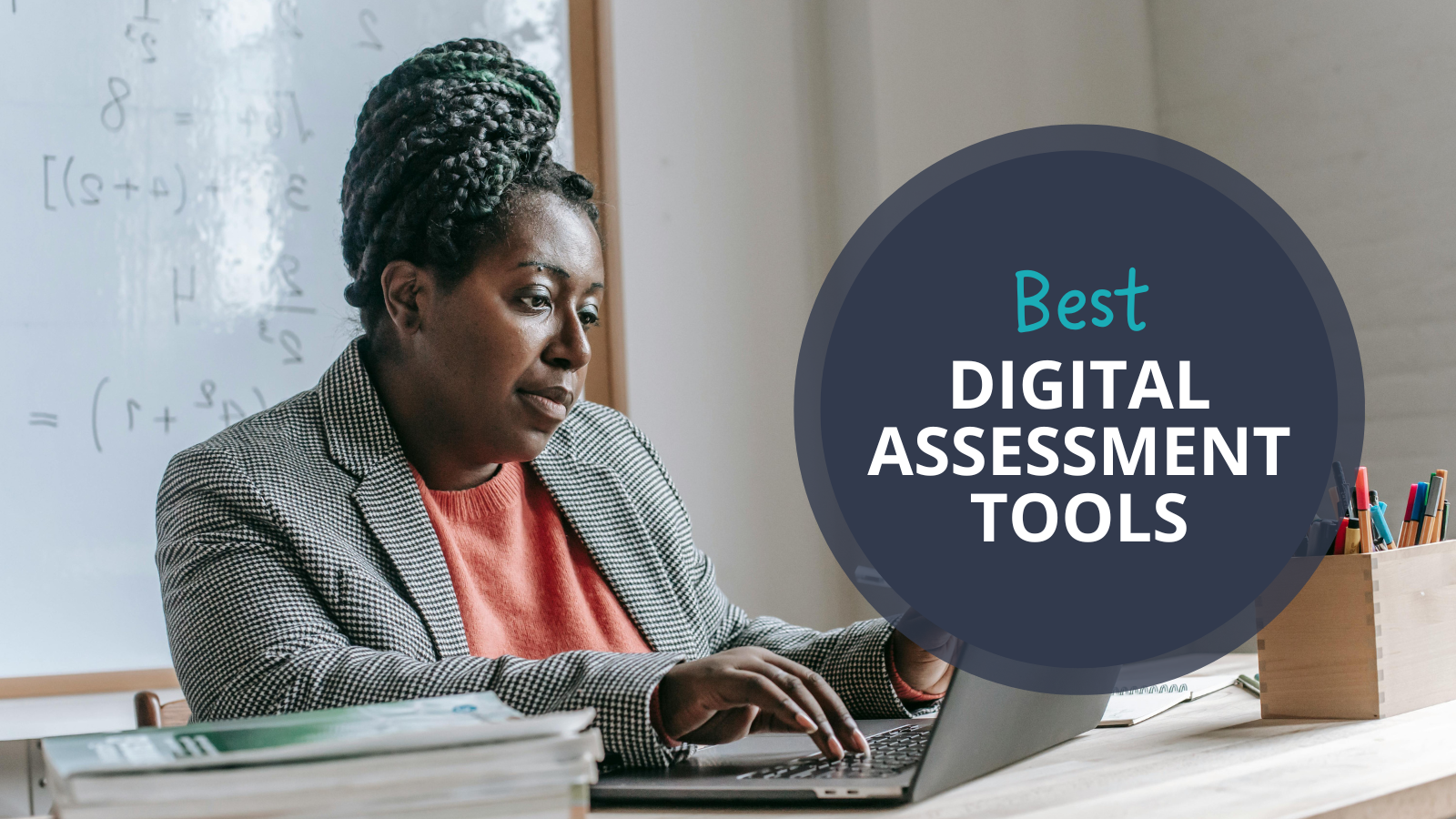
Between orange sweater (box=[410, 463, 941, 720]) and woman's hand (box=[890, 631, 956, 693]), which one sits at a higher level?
orange sweater (box=[410, 463, 941, 720])

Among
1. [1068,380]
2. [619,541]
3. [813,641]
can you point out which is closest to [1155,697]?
[813,641]

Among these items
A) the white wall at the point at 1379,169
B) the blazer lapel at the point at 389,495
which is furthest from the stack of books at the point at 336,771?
the white wall at the point at 1379,169

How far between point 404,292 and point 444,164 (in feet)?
0.43

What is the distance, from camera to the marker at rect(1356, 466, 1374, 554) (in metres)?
0.88

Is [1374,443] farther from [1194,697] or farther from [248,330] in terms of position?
[248,330]

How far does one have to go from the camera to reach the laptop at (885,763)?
630 millimetres

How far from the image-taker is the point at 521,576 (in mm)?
1168

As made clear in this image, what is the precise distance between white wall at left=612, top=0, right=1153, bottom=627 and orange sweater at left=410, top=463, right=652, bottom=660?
0.85m

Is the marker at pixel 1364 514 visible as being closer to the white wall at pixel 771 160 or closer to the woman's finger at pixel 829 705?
the woman's finger at pixel 829 705

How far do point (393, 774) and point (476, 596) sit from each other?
24.4 inches

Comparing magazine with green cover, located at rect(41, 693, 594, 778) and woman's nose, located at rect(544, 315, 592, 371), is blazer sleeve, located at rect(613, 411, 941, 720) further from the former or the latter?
magazine with green cover, located at rect(41, 693, 594, 778)

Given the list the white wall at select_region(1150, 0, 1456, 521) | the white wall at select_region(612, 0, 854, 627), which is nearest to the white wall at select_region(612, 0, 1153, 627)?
the white wall at select_region(612, 0, 854, 627)

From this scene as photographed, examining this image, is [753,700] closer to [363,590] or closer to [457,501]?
[363,590]

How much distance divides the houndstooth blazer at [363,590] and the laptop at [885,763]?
0.15 ft
